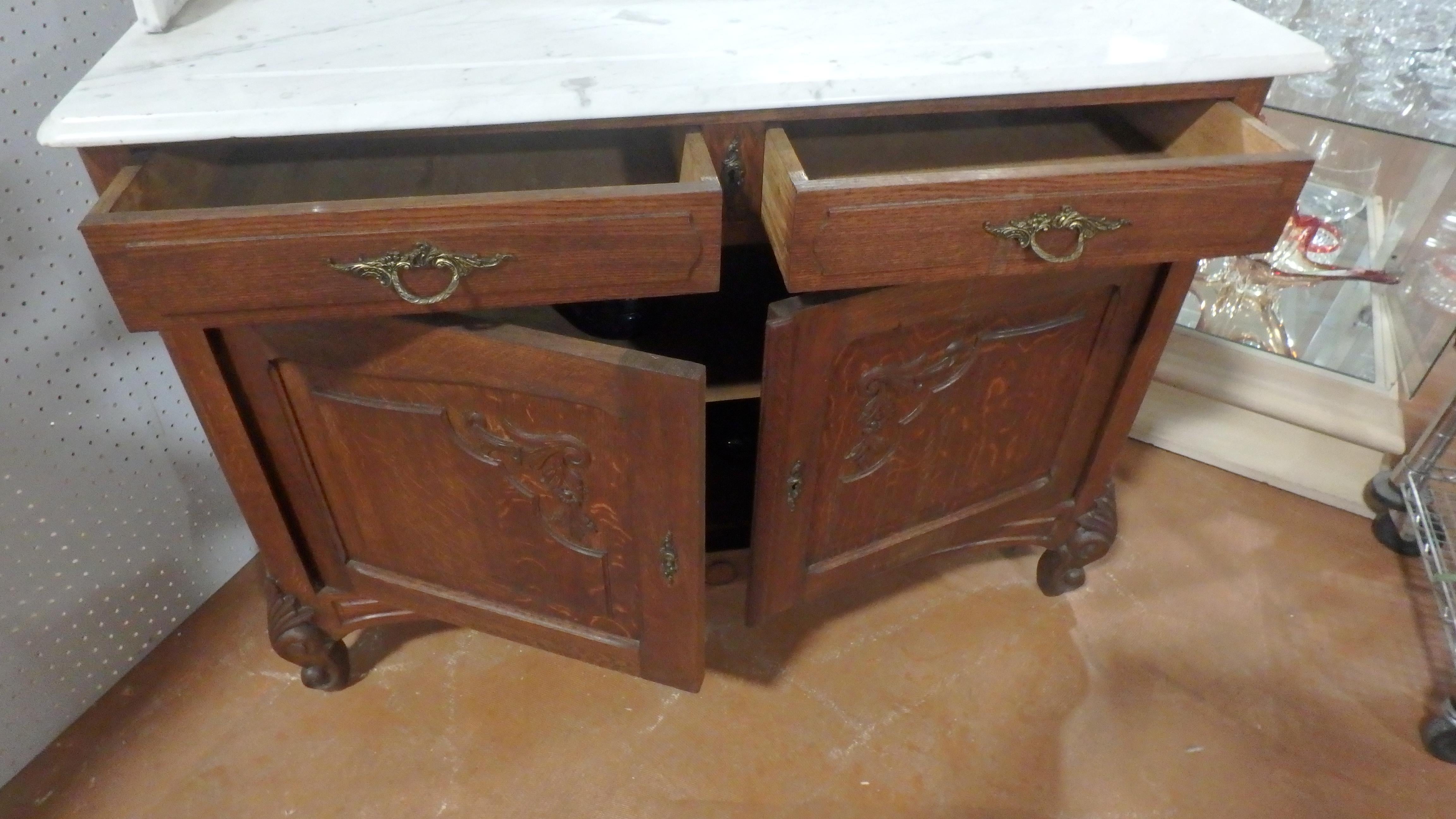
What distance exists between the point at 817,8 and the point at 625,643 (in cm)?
62

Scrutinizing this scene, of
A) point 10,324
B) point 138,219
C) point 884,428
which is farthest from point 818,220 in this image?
point 10,324

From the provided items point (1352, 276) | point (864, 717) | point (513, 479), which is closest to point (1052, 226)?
point (513, 479)

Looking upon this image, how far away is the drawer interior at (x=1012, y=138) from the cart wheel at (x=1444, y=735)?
2.43 feet

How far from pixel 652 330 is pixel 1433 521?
1078 mm

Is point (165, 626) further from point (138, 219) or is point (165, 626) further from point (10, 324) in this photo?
point (138, 219)

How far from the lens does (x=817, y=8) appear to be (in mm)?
811

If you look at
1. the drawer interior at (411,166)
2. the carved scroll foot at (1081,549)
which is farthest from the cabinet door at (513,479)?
the carved scroll foot at (1081,549)

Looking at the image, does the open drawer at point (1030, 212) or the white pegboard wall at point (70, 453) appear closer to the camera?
the open drawer at point (1030, 212)

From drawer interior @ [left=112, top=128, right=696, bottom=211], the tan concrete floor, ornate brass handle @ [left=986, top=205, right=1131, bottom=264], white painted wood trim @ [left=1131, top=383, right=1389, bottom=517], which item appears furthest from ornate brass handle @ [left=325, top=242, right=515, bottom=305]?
white painted wood trim @ [left=1131, top=383, right=1389, bottom=517]

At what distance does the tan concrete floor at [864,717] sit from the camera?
Answer: 99 cm

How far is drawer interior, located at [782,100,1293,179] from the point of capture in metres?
0.79

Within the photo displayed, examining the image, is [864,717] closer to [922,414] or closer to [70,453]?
[922,414]

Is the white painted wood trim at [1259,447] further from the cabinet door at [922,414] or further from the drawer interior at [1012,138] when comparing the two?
the drawer interior at [1012,138]

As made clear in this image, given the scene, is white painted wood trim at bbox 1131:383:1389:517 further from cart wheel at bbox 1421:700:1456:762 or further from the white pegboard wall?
the white pegboard wall
